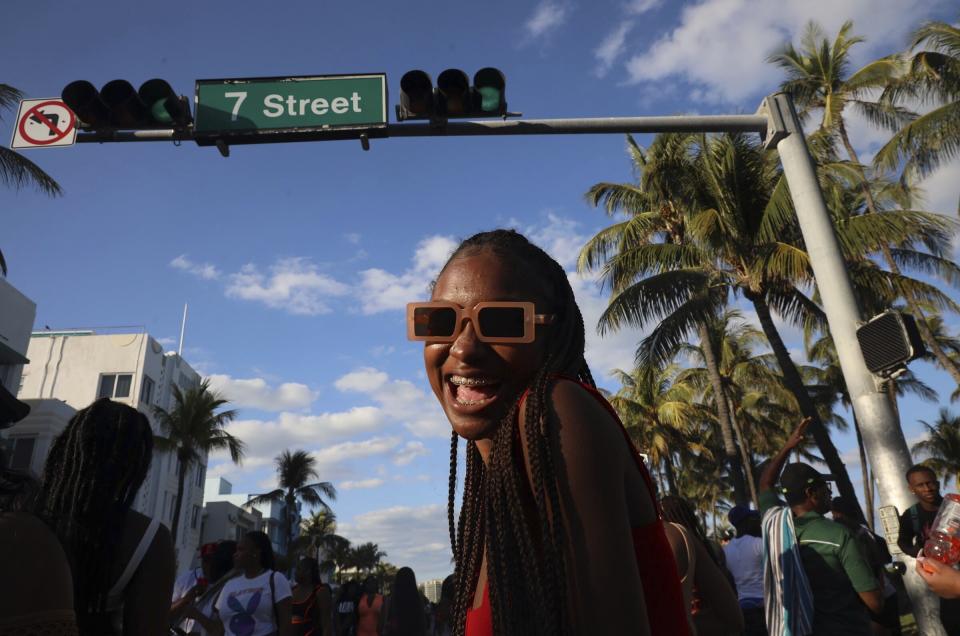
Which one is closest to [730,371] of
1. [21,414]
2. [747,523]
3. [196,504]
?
[747,523]

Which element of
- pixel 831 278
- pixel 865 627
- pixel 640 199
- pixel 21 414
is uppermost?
pixel 640 199

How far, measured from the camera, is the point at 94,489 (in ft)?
7.77

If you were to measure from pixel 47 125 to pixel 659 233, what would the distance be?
17212 millimetres

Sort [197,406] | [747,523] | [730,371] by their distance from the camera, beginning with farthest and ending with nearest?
[197,406]
[730,371]
[747,523]

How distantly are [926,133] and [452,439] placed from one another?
18063 millimetres

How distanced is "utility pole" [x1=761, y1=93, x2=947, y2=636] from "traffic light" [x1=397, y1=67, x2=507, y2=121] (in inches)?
106

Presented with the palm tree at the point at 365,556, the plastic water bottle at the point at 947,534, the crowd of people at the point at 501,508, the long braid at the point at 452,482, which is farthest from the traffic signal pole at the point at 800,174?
the palm tree at the point at 365,556

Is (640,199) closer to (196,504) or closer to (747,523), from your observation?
(747,523)

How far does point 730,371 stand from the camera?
31.9 meters

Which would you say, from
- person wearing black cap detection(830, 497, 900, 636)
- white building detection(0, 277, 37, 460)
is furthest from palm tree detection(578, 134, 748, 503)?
white building detection(0, 277, 37, 460)

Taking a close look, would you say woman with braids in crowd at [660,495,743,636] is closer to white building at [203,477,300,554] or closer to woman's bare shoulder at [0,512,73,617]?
woman's bare shoulder at [0,512,73,617]

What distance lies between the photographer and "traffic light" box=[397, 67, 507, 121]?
234 inches

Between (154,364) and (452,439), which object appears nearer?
(452,439)

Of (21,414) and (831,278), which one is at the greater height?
(831,278)
